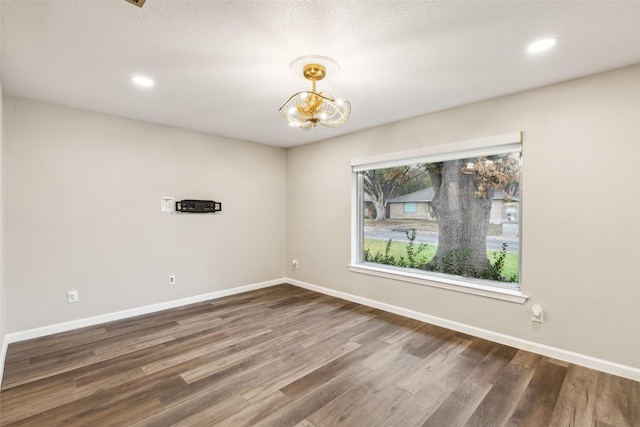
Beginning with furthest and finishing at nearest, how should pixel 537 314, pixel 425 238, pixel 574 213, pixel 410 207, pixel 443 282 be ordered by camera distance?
pixel 410 207 < pixel 425 238 < pixel 443 282 < pixel 537 314 < pixel 574 213

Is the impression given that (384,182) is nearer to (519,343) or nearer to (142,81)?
(519,343)

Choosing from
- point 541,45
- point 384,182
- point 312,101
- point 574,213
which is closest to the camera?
point 541,45

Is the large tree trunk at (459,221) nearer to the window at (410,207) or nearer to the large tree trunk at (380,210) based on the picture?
the window at (410,207)

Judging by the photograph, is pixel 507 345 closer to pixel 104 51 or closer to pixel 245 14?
pixel 245 14

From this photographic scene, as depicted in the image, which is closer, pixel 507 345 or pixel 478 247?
pixel 507 345

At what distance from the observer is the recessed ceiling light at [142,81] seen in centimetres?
263

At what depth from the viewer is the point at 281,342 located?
10.0 ft

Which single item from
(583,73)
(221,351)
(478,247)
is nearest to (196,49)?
(221,351)

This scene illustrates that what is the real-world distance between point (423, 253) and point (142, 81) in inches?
143

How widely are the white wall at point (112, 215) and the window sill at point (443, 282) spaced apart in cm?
203

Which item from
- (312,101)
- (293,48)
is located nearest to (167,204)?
(312,101)

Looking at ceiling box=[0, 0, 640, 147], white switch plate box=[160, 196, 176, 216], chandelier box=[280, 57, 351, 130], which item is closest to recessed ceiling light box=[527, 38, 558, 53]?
ceiling box=[0, 0, 640, 147]

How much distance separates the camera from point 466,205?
352 centimetres

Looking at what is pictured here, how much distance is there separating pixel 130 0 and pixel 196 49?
0.57 m
